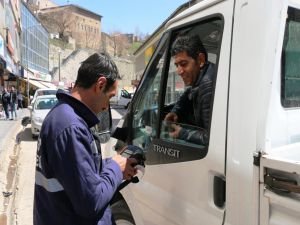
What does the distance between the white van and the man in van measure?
0.08 meters

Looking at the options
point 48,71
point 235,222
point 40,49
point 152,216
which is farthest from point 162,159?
point 48,71

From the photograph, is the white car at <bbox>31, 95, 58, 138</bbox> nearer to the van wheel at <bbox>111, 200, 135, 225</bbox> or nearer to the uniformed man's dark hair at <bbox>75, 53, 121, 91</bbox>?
the van wheel at <bbox>111, 200, 135, 225</bbox>

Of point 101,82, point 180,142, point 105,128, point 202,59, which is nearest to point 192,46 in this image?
point 202,59

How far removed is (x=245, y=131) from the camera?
1.98 m

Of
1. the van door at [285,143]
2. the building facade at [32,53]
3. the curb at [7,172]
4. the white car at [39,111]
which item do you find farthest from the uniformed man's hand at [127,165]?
the building facade at [32,53]

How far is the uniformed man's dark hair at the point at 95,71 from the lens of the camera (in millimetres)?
2088

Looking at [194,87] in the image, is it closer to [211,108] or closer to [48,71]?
[211,108]

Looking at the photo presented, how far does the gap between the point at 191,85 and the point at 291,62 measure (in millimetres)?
780

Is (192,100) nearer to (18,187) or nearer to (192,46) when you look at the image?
(192,46)

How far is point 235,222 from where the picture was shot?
6.64 feet

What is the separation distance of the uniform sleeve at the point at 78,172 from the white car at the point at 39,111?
12877 millimetres

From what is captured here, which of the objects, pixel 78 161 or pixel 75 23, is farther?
pixel 75 23

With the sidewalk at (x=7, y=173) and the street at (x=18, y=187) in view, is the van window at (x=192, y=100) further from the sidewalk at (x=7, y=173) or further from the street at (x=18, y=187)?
the sidewalk at (x=7, y=173)

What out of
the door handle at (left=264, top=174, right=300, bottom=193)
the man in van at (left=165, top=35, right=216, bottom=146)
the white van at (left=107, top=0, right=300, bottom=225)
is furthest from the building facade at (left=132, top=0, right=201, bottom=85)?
the door handle at (left=264, top=174, right=300, bottom=193)
